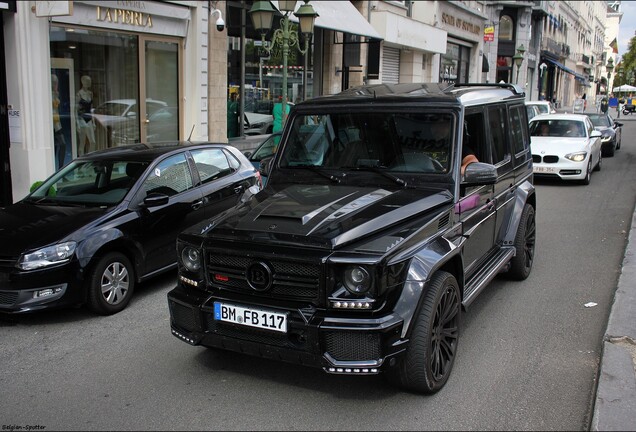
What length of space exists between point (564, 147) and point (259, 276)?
1237 cm

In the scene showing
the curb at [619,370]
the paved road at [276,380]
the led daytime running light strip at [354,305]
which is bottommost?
the paved road at [276,380]

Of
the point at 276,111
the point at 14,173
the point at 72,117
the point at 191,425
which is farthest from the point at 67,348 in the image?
→ the point at 276,111

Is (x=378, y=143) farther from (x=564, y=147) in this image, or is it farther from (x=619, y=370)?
(x=564, y=147)

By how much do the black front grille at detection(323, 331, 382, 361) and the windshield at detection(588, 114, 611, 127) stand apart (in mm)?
19708

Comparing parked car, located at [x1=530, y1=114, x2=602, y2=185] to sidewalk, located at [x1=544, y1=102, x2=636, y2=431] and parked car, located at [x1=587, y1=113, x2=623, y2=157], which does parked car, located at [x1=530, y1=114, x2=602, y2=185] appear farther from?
sidewalk, located at [x1=544, y1=102, x2=636, y2=431]

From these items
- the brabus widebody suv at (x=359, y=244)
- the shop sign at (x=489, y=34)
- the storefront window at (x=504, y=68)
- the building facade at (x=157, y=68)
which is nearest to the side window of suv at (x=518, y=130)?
the brabus widebody suv at (x=359, y=244)

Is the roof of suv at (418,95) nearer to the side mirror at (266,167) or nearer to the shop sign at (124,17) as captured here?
the side mirror at (266,167)

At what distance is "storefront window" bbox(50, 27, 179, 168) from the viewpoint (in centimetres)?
1166

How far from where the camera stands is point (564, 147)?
14336 millimetres

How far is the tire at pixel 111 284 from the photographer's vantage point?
5621 mm

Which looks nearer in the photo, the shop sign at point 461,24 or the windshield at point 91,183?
the windshield at point 91,183

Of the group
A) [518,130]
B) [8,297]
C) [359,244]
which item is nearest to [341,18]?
[518,130]

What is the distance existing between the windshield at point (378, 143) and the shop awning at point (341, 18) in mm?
11757

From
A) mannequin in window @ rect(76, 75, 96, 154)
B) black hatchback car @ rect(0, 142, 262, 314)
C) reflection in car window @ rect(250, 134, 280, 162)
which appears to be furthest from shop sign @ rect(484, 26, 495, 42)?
black hatchback car @ rect(0, 142, 262, 314)
